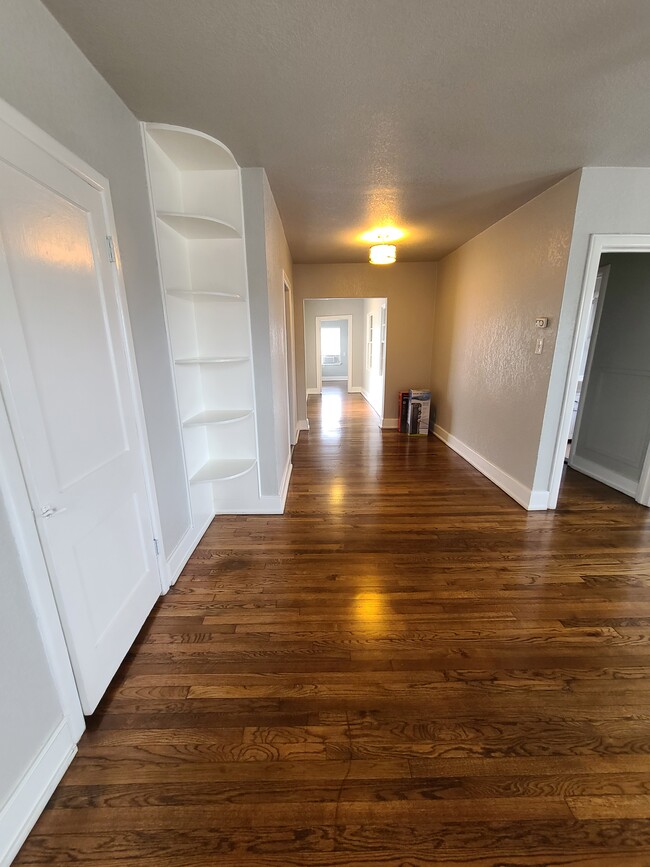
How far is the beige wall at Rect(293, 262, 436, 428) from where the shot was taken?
490 cm

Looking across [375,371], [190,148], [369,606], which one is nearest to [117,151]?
[190,148]

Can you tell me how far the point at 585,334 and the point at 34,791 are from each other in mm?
3618

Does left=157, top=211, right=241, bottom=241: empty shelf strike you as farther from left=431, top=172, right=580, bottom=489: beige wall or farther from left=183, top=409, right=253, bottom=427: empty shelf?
left=431, top=172, right=580, bottom=489: beige wall

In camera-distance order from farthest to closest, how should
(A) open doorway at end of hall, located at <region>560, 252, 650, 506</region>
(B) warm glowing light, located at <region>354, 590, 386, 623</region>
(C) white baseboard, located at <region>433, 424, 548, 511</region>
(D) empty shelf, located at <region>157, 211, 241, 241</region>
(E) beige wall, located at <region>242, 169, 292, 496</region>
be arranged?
1. (A) open doorway at end of hall, located at <region>560, 252, 650, 506</region>
2. (C) white baseboard, located at <region>433, 424, 548, 511</region>
3. (E) beige wall, located at <region>242, 169, 292, 496</region>
4. (D) empty shelf, located at <region>157, 211, 241, 241</region>
5. (B) warm glowing light, located at <region>354, 590, 386, 623</region>

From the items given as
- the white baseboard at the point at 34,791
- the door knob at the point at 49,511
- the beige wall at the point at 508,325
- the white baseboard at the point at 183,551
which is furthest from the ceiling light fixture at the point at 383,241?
the white baseboard at the point at 34,791

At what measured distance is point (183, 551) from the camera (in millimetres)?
2129

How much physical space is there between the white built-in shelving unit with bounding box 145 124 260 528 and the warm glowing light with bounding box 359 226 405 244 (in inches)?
68.9

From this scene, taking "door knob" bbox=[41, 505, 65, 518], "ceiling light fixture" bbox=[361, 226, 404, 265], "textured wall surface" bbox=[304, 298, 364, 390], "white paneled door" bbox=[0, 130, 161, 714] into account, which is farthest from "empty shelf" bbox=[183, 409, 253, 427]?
"textured wall surface" bbox=[304, 298, 364, 390]

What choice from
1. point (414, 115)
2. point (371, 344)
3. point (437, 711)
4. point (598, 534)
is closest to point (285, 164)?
point (414, 115)

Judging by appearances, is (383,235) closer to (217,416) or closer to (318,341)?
(217,416)

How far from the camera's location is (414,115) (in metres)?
1.70

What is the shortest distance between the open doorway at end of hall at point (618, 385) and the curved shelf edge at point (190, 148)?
303cm

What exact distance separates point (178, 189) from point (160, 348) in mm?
1151

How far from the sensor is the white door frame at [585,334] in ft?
7.59
